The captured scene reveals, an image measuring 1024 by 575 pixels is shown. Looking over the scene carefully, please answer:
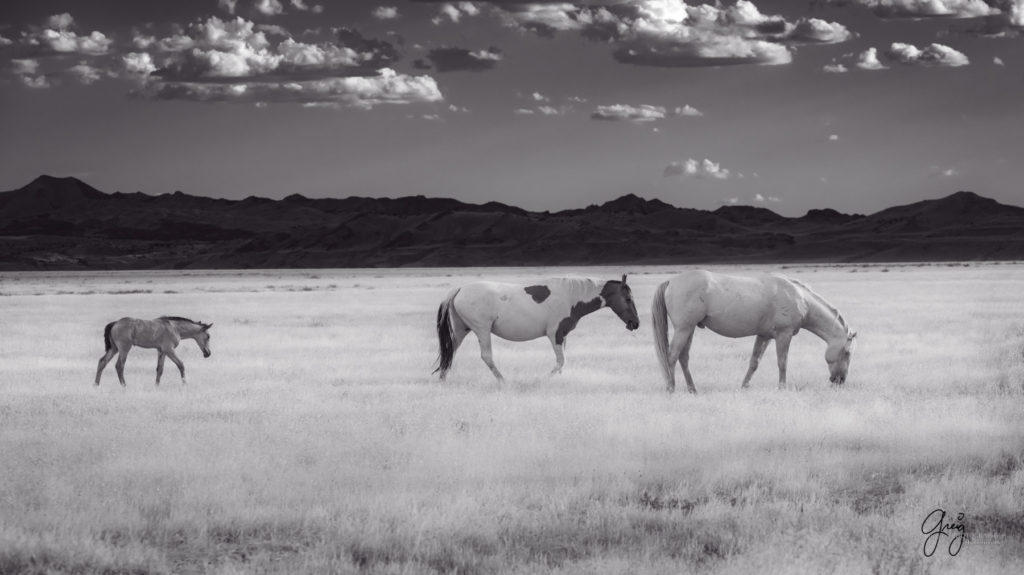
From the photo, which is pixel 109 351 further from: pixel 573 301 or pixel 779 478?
pixel 779 478

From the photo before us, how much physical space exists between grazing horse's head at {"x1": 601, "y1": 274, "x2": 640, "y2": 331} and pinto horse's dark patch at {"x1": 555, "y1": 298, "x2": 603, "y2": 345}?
0.21 meters

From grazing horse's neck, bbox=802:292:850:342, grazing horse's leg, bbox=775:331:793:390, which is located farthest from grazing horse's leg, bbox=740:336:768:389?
grazing horse's neck, bbox=802:292:850:342

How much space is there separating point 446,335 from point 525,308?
1392 millimetres

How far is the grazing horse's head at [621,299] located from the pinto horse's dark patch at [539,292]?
939mm

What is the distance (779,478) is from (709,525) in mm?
1783

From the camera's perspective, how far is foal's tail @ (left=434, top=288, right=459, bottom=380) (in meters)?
17.5

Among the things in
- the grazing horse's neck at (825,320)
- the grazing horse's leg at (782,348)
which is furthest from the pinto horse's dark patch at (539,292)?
the grazing horse's neck at (825,320)

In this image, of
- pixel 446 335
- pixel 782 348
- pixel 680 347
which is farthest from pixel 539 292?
pixel 782 348

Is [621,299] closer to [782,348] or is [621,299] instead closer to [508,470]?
[782,348]

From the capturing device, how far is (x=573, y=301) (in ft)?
58.9

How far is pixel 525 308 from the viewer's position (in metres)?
17.8

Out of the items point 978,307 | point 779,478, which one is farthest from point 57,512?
point 978,307

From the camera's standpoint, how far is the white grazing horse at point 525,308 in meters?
17.7

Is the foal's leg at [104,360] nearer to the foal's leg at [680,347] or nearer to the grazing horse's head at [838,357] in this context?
the foal's leg at [680,347]
